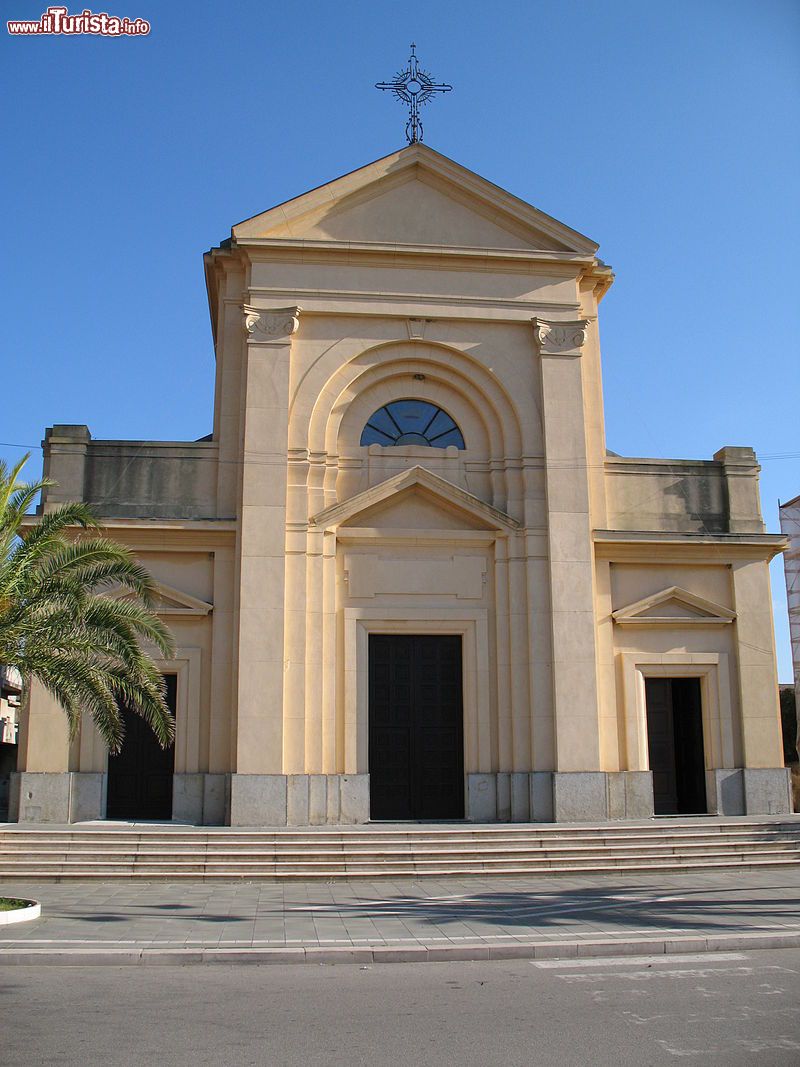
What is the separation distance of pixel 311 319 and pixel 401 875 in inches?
459

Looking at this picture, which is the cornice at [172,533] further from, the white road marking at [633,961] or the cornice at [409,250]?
the white road marking at [633,961]

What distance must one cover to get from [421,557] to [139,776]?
23.8 feet

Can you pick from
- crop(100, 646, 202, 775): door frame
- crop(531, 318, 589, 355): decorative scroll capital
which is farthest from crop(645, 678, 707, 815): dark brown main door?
crop(100, 646, 202, 775): door frame

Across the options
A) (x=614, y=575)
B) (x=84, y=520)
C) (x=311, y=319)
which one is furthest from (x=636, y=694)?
(x=84, y=520)

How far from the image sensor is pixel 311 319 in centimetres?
2186

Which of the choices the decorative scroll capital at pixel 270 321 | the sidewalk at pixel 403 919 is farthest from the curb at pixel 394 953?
the decorative scroll capital at pixel 270 321

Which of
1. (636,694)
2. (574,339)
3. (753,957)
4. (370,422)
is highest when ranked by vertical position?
(574,339)

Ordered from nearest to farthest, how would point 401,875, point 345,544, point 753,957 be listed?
point 753,957 → point 401,875 → point 345,544

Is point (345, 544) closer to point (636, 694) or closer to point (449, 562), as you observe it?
point (449, 562)

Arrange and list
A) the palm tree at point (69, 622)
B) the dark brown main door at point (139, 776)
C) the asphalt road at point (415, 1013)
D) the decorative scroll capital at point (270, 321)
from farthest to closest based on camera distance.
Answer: the decorative scroll capital at point (270, 321)
the dark brown main door at point (139, 776)
the palm tree at point (69, 622)
the asphalt road at point (415, 1013)

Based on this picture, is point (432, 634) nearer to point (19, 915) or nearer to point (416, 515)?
point (416, 515)

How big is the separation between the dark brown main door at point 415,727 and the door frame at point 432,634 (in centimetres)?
25

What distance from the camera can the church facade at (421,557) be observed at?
20109mm

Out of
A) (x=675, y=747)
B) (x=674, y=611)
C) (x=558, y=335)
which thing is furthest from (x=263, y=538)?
(x=675, y=747)
